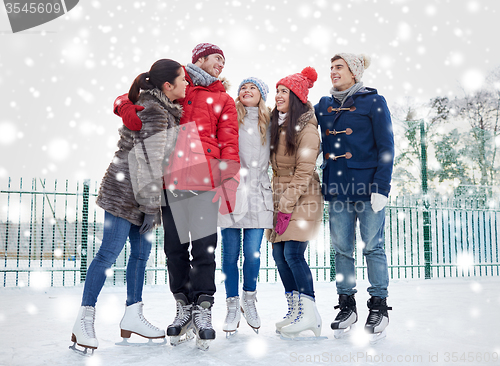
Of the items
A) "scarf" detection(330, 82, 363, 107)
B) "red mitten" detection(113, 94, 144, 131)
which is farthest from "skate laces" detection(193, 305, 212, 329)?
"scarf" detection(330, 82, 363, 107)

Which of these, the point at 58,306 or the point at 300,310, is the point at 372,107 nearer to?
the point at 300,310

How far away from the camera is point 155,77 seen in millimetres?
2479

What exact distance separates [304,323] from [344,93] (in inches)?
→ 68.5

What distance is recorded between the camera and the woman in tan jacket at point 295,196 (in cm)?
270

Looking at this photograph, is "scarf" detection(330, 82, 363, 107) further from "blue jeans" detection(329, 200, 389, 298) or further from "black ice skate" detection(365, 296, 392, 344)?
"black ice skate" detection(365, 296, 392, 344)

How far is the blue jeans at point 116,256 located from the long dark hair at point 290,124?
1193 millimetres

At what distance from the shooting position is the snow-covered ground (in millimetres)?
2105

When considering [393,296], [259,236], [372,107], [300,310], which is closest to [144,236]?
[259,236]

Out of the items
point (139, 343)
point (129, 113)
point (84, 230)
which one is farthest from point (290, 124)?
point (84, 230)

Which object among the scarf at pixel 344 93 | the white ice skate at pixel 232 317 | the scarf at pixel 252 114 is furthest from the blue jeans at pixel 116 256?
the scarf at pixel 344 93

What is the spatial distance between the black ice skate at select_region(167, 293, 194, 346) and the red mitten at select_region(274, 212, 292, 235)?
80 centimetres

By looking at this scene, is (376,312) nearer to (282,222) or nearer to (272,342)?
(272,342)

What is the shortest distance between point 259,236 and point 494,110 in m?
15.6

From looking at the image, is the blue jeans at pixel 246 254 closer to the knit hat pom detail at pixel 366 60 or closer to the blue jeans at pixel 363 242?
the blue jeans at pixel 363 242
